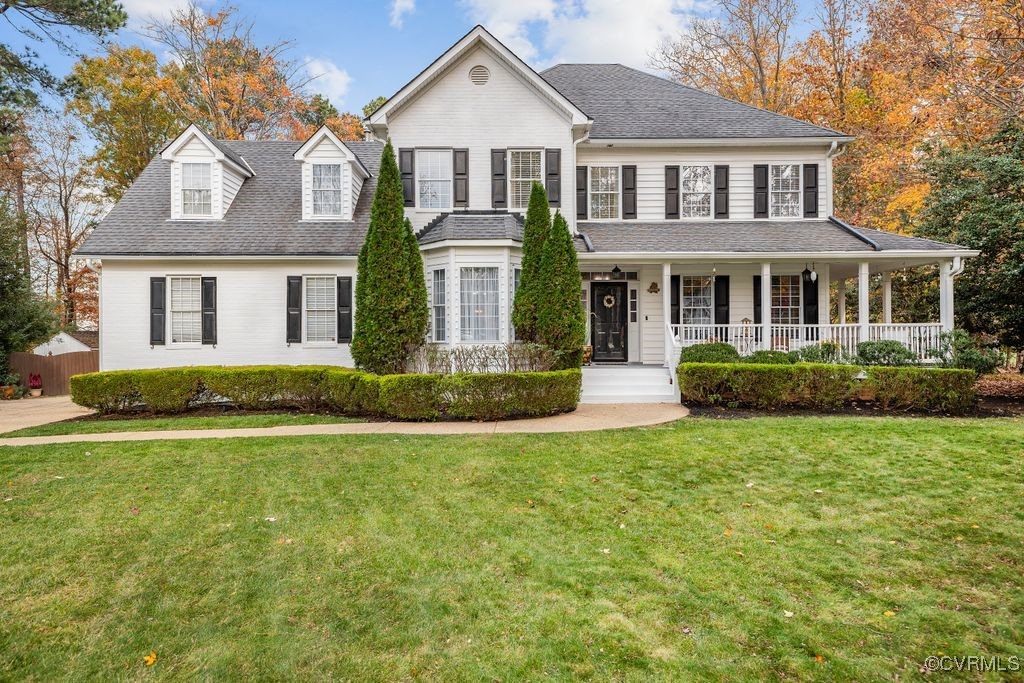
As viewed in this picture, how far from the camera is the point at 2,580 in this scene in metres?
4.00

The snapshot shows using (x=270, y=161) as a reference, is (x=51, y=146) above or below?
above

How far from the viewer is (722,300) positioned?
Result: 1420 centimetres

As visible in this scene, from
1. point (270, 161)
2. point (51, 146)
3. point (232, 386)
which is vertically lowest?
point (232, 386)

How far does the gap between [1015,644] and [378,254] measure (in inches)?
393

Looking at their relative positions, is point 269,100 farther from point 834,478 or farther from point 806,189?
point 834,478

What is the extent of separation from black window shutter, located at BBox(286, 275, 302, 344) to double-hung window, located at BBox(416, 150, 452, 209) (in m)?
3.64

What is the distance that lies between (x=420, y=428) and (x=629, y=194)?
30.0 ft

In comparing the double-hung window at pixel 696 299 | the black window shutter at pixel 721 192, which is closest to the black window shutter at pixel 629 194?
the black window shutter at pixel 721 192

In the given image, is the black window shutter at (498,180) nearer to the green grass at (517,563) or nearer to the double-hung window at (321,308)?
the double-hung window at (321,308)

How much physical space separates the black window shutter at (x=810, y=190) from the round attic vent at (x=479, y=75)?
8.83 m

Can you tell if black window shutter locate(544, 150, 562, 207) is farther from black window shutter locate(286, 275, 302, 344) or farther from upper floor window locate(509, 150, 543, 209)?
black window shutter locate(286, 275, 302, 344)

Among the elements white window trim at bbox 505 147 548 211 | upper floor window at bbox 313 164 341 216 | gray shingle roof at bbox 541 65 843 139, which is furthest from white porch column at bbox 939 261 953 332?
upper floor window at bbox 313 164 341 216

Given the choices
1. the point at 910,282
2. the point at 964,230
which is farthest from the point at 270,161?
the point at 910,282

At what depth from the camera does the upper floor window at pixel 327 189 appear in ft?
45.9
